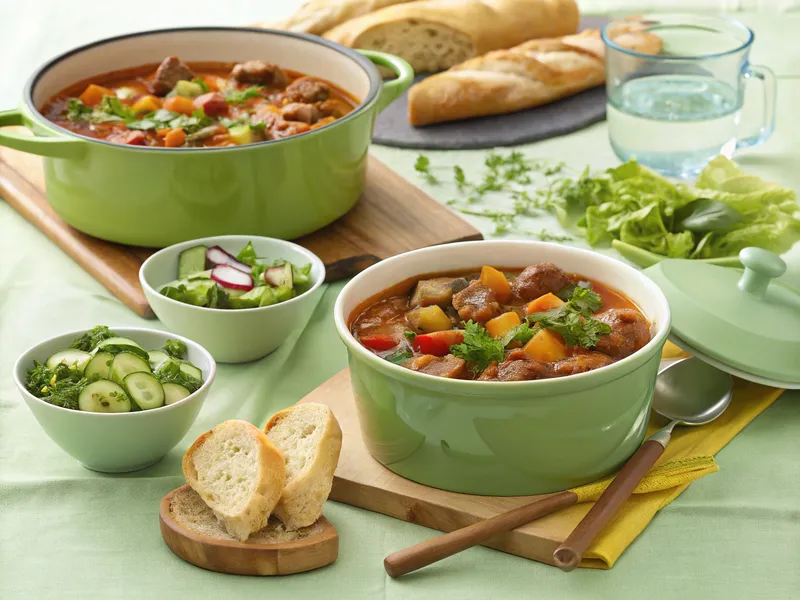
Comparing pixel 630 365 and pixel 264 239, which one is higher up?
pixel 630 365

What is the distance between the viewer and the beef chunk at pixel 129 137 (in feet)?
12.7

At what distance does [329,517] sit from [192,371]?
547mm

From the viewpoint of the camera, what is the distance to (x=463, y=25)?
5.55 metres

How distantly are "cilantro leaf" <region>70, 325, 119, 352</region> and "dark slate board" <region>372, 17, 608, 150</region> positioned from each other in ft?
7.51

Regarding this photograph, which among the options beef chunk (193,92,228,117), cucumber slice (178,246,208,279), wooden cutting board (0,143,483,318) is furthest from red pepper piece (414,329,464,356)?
beef chunk (193,92,228,117)

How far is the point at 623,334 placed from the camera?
2.69 m

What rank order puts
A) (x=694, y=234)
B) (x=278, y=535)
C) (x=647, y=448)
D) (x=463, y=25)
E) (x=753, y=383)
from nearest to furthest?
1. (x=278, y=535)
2. (x=647, y=448)
3. (x=753, y=383)
4. (x=694, y=234)
5. (x=463, y=25)

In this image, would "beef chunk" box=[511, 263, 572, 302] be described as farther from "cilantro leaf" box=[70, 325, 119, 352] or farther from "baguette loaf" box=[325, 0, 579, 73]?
"baguette loaf" box=[325, 0, 579, 73]

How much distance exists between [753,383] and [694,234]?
95cm

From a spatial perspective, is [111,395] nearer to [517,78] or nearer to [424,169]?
[424,169]

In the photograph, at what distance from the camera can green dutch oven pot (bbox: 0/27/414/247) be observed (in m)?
3.62


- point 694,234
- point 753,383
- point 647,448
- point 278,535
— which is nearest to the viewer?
point 278,535

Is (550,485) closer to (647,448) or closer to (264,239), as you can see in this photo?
(647,448)

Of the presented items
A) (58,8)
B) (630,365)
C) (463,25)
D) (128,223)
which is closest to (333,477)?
(630,365)
